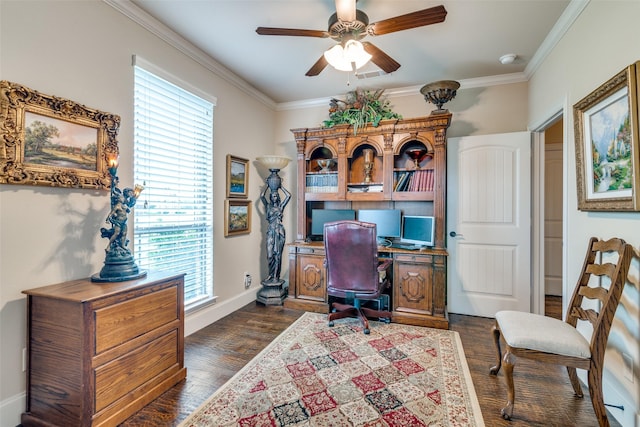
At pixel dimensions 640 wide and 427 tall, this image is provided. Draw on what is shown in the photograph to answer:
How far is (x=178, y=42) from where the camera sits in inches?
106

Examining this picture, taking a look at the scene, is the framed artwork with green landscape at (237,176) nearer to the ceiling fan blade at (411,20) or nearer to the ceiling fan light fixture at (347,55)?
the ceiling fan light fixture at (347,55)

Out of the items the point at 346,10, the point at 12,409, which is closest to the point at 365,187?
the point at 346,10

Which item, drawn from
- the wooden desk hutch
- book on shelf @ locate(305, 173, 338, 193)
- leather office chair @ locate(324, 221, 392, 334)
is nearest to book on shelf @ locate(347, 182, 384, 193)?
the wooden desk hutch

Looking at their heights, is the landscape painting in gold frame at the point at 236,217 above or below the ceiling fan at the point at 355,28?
below

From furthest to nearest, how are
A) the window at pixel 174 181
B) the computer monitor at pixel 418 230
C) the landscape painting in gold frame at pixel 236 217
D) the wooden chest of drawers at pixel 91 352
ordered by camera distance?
1. the landscape painting in gold frame at pixel 236 217
2. the computer monitor at pixel 418 230
3. the window at pixel 174 181
4. the wooden chest of drawers at pixel 91 352

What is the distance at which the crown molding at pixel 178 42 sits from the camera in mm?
2225

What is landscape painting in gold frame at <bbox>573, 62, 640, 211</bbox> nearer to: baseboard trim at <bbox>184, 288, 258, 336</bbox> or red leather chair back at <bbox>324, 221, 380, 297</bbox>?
red leather chair back at <bbox>324, 221, 380, 297</bbox>

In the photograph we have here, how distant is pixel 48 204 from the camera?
180 cm

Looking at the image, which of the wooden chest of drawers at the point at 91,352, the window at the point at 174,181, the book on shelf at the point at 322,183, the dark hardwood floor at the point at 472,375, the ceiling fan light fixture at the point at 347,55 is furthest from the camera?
the book on shelf at the point at 322,183

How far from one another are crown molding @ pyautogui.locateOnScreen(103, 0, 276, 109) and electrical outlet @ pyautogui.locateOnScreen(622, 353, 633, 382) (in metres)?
3.91

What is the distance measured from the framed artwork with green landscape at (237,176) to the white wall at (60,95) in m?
1.02

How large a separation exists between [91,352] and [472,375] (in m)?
2.44

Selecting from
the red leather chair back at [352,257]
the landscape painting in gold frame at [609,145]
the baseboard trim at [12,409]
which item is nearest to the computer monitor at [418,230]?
the red leather chair back at [352,257]

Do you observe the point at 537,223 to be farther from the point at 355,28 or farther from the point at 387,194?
the point at 355,28
